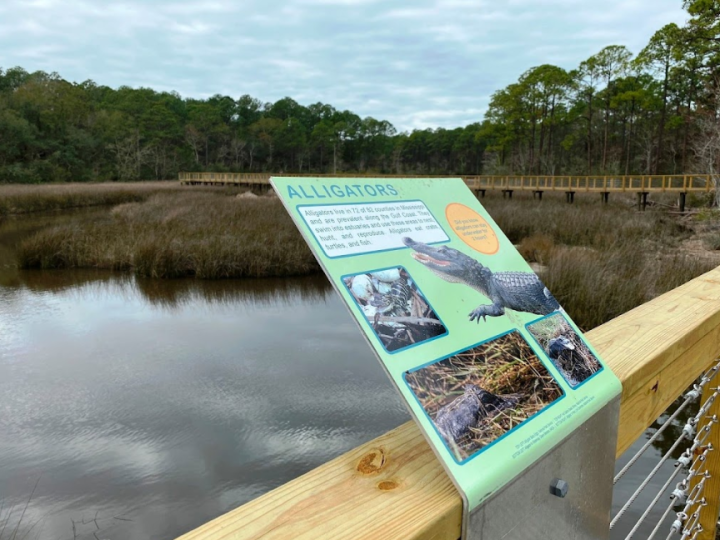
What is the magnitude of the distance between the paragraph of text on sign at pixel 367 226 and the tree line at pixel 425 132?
18535 millimetres

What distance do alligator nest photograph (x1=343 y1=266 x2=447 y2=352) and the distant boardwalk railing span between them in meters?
9.72

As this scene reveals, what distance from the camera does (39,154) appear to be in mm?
43656

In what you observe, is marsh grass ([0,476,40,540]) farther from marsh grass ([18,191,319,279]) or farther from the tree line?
the tree line

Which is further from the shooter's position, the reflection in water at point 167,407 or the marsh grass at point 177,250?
the marsh grass at point 177,250

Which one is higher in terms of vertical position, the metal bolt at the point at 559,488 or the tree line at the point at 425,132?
the tree line at the point at 425,132

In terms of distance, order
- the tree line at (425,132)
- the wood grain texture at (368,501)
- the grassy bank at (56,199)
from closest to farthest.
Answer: the wood grain texture at (368,501) < the grassy bank at (56,199) < the tree line at (425,132)

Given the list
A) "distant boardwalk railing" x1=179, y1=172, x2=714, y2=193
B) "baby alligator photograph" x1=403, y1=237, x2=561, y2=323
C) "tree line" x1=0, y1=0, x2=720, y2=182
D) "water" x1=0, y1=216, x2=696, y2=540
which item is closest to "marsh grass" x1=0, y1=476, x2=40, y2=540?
"water" x1=0, y1=216, x2=696, y2=540

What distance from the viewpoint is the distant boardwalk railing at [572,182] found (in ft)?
68.9

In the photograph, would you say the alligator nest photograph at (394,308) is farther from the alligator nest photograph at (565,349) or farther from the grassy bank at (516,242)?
the grassy bank at (516,242)

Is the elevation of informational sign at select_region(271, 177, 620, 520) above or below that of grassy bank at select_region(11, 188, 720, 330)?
above

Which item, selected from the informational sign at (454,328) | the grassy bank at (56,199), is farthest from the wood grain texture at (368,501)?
the grassy bank at (56,199)

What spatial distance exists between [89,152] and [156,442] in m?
52.2

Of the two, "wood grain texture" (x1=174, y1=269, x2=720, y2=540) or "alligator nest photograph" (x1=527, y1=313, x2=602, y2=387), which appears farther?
"alligator nest photograph" (x1=527, y1=313, x2=602, y2=387)

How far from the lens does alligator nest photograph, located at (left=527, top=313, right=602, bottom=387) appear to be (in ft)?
3.04
